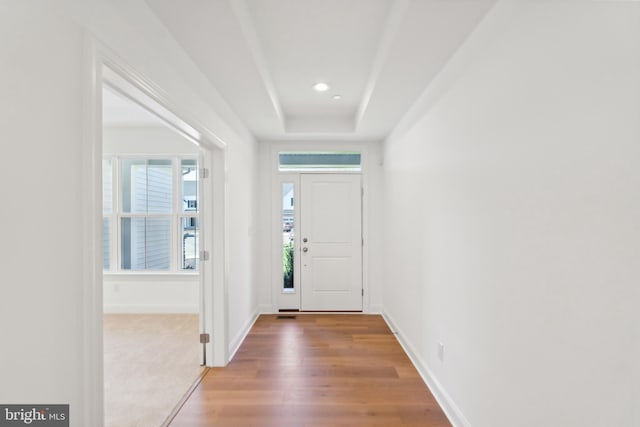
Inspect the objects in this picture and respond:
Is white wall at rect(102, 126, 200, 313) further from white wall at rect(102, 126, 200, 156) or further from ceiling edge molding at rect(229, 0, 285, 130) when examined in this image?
ceiling edge molding at rect(229, 0, 285, 130)

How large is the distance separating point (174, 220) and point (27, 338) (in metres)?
3.91

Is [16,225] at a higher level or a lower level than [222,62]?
lower

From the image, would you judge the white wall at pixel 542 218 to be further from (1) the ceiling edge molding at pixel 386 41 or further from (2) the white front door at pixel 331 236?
(2) the white front door at pixel 331 236

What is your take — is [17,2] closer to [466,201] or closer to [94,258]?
[94,258]

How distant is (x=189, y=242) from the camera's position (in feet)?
15.5

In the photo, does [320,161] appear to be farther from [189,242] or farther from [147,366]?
[147,366]

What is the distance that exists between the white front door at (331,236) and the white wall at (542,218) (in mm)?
2303

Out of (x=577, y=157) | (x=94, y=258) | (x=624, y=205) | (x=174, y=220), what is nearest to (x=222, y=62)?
(x=94, y=258)

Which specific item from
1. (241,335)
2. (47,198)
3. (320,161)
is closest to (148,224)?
(241,335)

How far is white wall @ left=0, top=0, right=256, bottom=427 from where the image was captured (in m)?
0.94

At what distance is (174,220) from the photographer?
4.68 meters

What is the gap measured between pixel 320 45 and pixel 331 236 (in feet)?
9.12

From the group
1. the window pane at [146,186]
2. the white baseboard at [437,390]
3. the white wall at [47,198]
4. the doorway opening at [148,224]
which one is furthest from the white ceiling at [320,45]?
the white baseboard at [437,390]

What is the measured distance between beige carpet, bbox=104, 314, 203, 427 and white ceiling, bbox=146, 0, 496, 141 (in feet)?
8.02
